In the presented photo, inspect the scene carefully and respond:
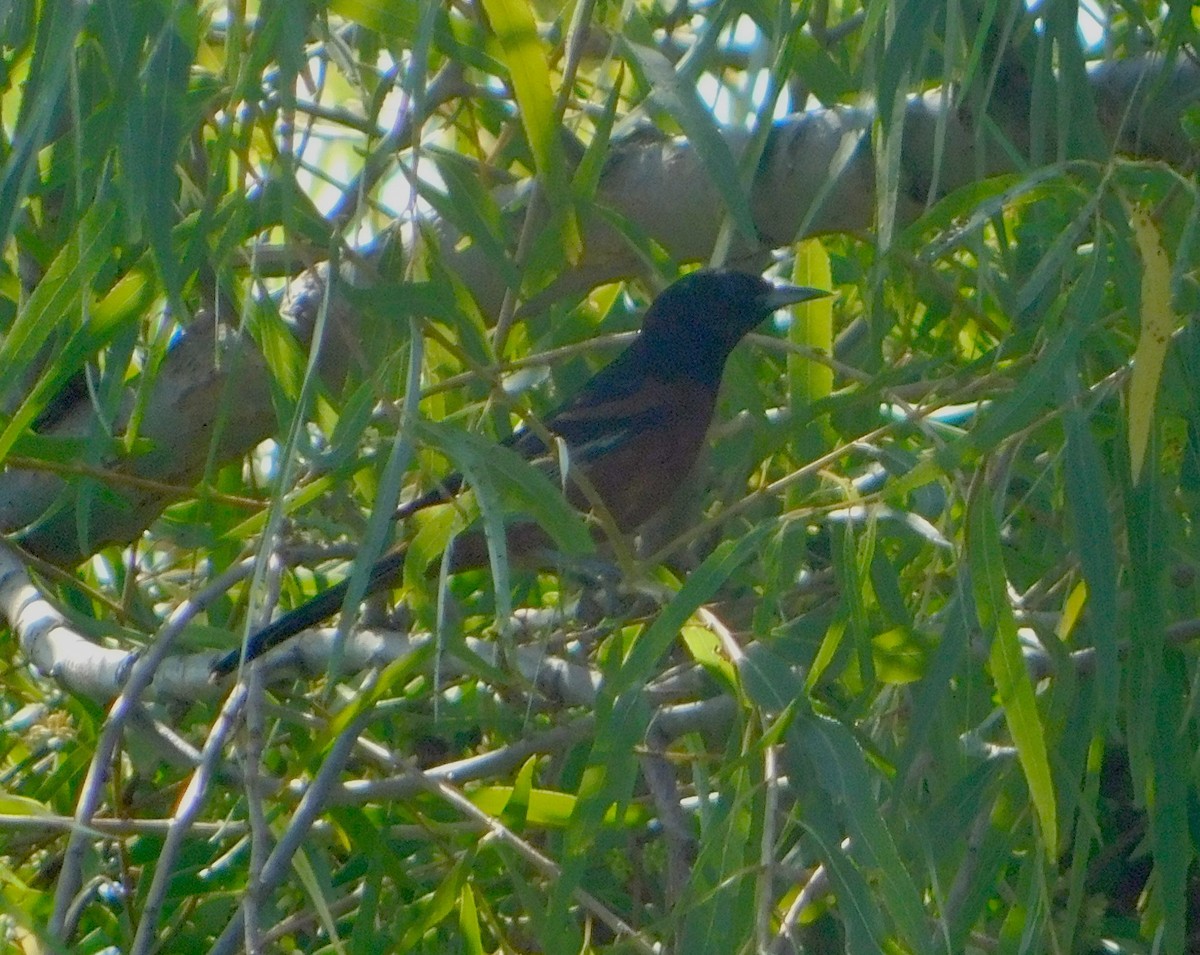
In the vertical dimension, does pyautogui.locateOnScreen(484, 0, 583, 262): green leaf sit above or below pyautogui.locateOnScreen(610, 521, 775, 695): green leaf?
above

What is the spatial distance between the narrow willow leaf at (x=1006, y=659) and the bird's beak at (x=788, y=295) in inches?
29.6

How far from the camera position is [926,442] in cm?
200

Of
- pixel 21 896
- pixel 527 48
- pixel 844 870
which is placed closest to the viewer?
pixel 844 870

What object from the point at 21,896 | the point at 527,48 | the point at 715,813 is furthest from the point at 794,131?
the point at 21,896

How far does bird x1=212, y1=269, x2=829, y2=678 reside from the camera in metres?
3.18

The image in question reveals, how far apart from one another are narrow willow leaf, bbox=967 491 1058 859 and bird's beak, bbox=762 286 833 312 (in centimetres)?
75

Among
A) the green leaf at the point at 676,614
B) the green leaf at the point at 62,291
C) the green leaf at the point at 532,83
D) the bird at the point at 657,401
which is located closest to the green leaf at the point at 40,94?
the green leaf at the point at 62,291

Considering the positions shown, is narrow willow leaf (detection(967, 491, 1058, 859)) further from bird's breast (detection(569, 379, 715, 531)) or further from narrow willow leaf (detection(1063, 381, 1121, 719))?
bird's breast (detection(569, 379, 715, 531))

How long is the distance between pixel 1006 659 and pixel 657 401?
200 centimetres

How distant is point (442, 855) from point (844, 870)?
3.52ft

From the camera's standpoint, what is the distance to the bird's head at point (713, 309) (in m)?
3.38

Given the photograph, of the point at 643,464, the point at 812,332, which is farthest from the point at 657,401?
the point at 812,332

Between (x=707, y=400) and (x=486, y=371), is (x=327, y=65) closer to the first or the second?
(x=486, y=371)

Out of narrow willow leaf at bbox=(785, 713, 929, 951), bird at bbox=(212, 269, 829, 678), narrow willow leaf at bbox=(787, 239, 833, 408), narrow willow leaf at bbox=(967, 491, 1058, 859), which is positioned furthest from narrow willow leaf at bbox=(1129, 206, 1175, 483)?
bird at bbox=(212, 269, 829, 678)
